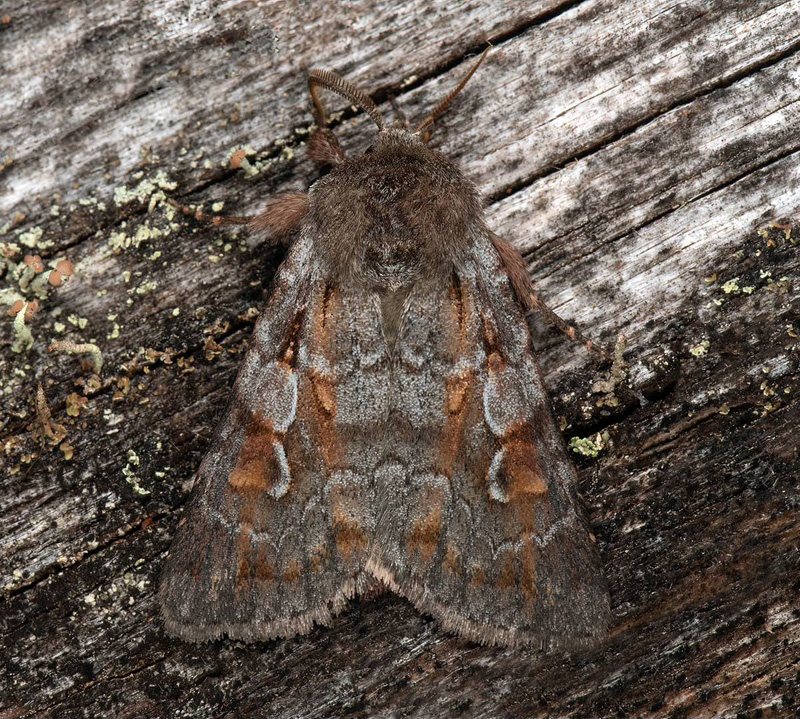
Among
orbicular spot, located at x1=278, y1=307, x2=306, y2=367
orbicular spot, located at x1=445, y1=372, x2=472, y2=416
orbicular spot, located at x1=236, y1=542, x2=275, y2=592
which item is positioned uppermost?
orbicular spot, located at x1=278, y1=307, x2=306, y2=367

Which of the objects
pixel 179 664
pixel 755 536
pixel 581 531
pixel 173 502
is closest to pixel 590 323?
pixel 581 531

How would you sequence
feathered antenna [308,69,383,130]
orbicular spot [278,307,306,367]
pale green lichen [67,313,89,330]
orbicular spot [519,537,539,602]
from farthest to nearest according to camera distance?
pale green lichen [67,313,89,330]
feathered antenna [308,69,383,130]
orbicular spot [278,307,306,367]
orbicular spot [519,537,539,602]

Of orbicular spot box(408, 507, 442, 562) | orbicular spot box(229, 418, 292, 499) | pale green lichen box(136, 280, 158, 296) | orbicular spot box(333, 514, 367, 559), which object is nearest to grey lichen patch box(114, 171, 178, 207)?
pale green lichen box(136, 280, 158, 296)

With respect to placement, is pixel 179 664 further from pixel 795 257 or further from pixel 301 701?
pixel 795 257

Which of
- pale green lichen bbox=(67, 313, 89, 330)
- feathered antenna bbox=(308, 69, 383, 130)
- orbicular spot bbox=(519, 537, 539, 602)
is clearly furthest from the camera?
pale green lichen bbox=(67, 313, 89, 330)

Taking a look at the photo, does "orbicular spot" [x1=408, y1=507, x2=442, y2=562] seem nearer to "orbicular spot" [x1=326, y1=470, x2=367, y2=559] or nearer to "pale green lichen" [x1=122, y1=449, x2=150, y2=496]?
"orbicular spot" [x1=326, y1=470, x2=367, y2=559]

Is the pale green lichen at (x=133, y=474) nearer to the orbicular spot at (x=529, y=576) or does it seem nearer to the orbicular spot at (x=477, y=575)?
the orbicular spot at (x=477, y=575)

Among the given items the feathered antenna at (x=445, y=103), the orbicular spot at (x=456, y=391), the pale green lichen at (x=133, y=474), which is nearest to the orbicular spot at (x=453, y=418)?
the orbicular spot at (x=456, y=391)
